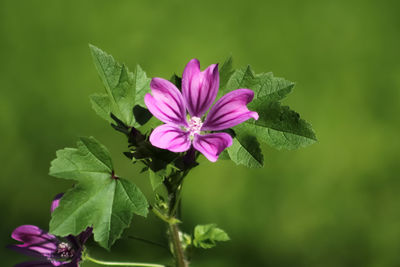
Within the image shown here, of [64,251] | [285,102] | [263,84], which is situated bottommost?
[64,251]

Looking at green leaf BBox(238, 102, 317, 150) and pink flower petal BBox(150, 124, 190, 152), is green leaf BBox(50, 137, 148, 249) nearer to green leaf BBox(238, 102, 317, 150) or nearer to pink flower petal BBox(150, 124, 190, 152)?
pink flower petal BBox(150, 124, 190, 152)

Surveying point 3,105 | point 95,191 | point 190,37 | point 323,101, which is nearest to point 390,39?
point 323,101

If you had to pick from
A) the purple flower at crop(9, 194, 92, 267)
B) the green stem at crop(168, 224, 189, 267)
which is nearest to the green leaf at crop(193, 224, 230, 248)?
the green stem at crop(168, 224, 189, 267)

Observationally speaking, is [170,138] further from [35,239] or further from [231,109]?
[35,239]

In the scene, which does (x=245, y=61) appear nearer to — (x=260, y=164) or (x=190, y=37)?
(x=190, y=37)

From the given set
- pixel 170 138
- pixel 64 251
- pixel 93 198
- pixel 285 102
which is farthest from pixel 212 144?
pixel 285 102

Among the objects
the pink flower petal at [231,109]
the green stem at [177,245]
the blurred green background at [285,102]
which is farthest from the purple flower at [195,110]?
the blurred green background at [285,102]
